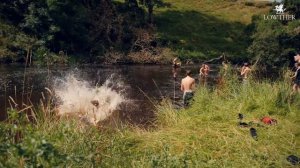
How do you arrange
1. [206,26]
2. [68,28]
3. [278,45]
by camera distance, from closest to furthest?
1. [278,45]
2. [68,28]
3. [206,26]

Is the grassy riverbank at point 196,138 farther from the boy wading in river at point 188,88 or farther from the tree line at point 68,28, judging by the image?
the tree line at point 68,28

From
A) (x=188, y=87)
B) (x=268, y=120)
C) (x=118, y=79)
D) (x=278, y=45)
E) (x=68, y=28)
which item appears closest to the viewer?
(x=268, y=120)

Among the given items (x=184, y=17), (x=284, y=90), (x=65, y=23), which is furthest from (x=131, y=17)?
(x=284, y=90)

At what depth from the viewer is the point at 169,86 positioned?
31.6 metres

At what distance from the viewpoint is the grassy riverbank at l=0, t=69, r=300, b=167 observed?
8.95 m

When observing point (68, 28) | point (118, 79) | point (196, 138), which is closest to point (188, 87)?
point (196, 138)

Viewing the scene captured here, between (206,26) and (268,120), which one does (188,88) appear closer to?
(268,120)

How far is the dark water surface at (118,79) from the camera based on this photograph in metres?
22.1

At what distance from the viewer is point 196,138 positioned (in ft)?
37.5

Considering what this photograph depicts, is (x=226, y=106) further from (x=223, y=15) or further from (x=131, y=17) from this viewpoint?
(x=223, y=15)

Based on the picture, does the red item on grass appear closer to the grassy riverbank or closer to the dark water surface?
the grassy riverbank

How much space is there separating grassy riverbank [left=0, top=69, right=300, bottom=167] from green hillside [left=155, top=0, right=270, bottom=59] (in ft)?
122

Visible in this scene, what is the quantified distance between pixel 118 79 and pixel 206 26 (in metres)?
34.4

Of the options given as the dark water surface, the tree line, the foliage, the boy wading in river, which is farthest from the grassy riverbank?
the foliage
